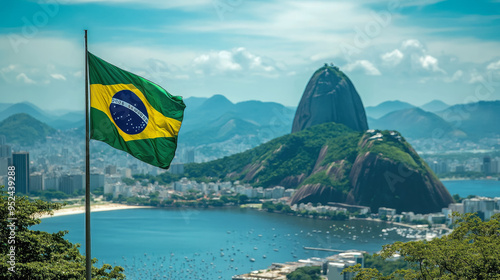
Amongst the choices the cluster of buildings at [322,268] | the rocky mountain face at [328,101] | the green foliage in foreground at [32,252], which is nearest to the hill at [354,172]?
the rocky mountain face at [328,101]

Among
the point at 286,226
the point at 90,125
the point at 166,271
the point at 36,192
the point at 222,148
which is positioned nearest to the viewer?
the point at 90,125

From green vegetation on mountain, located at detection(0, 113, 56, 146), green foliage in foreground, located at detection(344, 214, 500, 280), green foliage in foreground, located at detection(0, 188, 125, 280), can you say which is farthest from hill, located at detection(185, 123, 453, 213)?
green vegetation on mountain, located at detection(0, 113, 56, 146)

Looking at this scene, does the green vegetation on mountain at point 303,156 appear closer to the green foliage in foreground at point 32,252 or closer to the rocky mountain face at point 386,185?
the rocky mountain face at point 386,185

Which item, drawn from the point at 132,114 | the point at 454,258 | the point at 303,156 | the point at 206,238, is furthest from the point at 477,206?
the point at 132,114

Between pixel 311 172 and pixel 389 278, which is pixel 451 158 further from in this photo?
pixel 389 278

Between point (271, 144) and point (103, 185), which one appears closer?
point (103, 185)

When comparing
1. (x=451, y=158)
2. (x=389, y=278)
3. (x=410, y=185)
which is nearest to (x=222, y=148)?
(x=451, y=158)

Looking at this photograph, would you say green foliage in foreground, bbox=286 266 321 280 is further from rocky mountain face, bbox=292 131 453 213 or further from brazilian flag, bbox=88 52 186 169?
rocky mountain face, bbox=292 131 453 213

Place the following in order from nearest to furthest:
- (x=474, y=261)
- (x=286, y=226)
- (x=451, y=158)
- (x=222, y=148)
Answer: (x=474, y=261) < (x=286, y=226) < (x=451, y=158) < (x=222, y=148)
